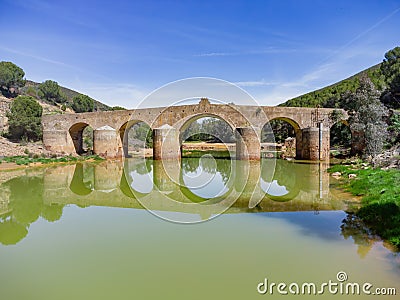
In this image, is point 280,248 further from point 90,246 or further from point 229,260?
point 90,246

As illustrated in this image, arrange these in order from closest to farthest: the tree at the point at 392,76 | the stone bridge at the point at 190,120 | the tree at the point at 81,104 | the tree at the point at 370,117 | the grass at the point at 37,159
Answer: the tree at the point at 370,117, the grass at the point at 37,159, the stone bridge at the point at 190,120, the tree at the point at 392,76, the tree at the point at 81,104

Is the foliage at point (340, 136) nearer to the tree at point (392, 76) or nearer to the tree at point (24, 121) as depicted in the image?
the tree at point (392, 76)

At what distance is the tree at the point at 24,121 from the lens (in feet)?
83.9

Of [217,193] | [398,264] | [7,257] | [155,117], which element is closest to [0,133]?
[155,117]

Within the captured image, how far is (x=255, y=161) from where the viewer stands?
1741 centimetres

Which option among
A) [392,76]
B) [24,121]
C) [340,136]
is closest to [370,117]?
[340,136]

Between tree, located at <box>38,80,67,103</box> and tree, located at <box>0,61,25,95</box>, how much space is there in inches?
105

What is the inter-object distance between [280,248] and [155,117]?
1655cm

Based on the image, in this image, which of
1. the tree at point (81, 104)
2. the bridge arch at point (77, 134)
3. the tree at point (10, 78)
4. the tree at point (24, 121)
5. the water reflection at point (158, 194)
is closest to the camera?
the water reflection at point (158, 194)

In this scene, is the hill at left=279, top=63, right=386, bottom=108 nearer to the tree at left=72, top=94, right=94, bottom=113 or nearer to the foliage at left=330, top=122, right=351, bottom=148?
the foliage at left=330, top=122, right=351, bottom=148

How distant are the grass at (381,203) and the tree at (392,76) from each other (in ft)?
59.7

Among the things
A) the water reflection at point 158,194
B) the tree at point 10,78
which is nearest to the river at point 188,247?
the water reflection at point 158,194

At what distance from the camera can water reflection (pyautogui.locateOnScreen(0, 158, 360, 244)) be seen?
6.83 metres

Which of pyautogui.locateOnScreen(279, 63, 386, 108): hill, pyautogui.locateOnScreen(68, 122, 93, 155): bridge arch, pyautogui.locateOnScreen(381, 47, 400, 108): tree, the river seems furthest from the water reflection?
pyautogui.locateOnScreen(279, 63, 386, 108): hill
